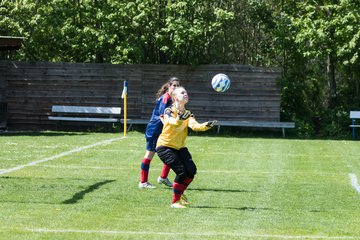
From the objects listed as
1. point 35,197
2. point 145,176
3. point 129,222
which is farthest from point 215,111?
point 129,222

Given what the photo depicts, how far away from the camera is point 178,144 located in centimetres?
1052

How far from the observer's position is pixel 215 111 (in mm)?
27750

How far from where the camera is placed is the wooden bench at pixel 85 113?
2770 centimetres

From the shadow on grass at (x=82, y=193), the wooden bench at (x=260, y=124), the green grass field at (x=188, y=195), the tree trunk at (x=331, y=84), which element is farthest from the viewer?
the tree trunk at (x=331, y=84)

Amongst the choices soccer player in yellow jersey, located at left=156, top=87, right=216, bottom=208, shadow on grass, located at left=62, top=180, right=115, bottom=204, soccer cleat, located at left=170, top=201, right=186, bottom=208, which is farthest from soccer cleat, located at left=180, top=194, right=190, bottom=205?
shadow on grass, located at left=62, top=180, right=115, bottom=204

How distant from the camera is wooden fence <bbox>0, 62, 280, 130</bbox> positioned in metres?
27.6

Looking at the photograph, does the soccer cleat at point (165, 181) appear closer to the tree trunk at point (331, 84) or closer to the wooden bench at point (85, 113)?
the wooden bench at point (85, 113)

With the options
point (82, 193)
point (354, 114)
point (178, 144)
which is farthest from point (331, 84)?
point (178, 144)

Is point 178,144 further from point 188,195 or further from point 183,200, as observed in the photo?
point 188,195

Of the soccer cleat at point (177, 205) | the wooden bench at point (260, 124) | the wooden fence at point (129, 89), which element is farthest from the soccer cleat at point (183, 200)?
the wooden fence at point (129, 89)

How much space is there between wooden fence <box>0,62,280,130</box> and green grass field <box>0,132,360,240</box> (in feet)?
23.6

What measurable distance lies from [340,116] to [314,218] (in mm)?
18775

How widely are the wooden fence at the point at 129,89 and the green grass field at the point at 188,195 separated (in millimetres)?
7182

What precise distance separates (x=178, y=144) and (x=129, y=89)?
17755 millimetres
